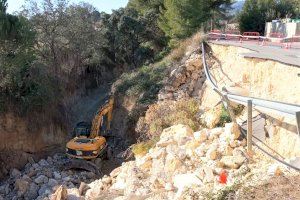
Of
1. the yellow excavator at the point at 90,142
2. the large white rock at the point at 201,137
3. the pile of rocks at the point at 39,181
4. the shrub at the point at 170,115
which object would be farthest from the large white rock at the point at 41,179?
the large white rock at the point at 201,137

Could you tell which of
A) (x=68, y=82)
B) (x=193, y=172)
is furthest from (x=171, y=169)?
(x=68, y=82)

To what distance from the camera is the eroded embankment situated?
34.0 feet

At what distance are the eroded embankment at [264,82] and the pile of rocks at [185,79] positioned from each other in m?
0.82

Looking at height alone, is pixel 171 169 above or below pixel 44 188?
above

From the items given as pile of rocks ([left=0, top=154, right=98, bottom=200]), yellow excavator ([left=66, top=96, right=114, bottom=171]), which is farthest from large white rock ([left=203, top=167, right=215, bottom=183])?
yellow excavator ([left=66, top=96, right=114, bottom=171])

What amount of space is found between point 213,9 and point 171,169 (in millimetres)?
18054

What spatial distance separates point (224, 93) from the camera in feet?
37.6

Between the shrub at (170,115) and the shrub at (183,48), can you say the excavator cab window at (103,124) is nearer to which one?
the shrub at (170,115)

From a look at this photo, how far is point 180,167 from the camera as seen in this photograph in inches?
476

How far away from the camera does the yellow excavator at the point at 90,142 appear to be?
17453 mm

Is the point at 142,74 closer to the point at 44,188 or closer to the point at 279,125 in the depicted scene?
the point at 44,188

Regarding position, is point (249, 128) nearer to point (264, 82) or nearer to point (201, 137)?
point (201, 137)

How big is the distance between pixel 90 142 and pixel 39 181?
282 cm

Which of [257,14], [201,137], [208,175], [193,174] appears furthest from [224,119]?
[257,14]
